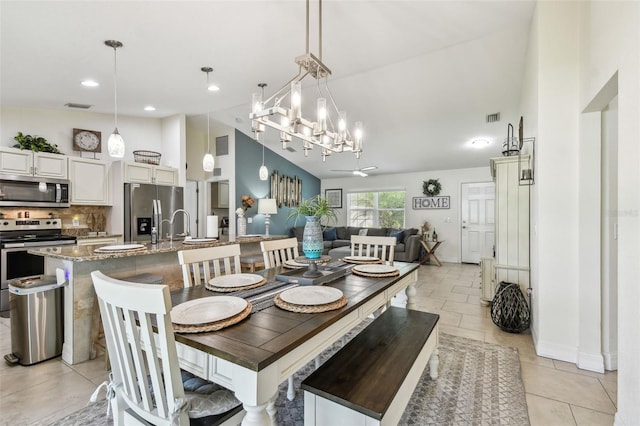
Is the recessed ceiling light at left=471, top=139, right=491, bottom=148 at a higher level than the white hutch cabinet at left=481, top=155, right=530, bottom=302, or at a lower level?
higher

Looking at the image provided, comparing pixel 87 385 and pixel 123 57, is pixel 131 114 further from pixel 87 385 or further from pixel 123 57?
pixel 87 385

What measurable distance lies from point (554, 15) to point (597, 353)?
277 cm

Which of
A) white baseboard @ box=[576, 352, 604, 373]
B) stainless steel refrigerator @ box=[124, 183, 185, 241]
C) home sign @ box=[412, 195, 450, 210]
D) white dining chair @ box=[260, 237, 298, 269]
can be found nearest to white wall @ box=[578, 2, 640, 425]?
white baseboard @ box=[576, 352, 604, 373]

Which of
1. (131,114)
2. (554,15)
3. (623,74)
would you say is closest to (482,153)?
(554,15)

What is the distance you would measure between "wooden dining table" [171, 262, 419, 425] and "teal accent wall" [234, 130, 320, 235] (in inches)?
195

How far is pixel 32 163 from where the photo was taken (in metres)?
3.78

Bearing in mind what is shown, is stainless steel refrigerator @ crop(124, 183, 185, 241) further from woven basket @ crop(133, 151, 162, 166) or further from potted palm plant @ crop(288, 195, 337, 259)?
potted palm plant @ crop(288, 195, 337, 259)

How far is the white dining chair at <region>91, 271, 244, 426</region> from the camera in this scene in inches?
38.1

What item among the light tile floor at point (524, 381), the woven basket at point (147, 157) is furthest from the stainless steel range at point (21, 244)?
the woven basket at point (147, 157)

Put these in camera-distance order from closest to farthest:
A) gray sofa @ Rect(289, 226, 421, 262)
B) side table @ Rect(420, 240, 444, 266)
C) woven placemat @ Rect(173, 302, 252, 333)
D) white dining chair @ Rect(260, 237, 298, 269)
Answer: woven placemat @ Rect(173, 302, 252, 333) < white dining chair @ Rect(260, 237, 298, 269) < gray sofa @ Rect(289, 226, 421, 262) < side table @ Rect(420, 240, 444, 266)

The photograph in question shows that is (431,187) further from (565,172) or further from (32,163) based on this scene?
(32,163)

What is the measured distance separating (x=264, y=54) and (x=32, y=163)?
3.30m

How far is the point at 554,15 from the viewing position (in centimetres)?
250

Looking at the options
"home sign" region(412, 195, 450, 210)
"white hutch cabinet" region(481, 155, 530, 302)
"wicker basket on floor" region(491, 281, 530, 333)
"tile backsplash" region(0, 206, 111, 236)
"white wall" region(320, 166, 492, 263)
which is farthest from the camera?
"home sign" region(412, 195, 450, 210)
